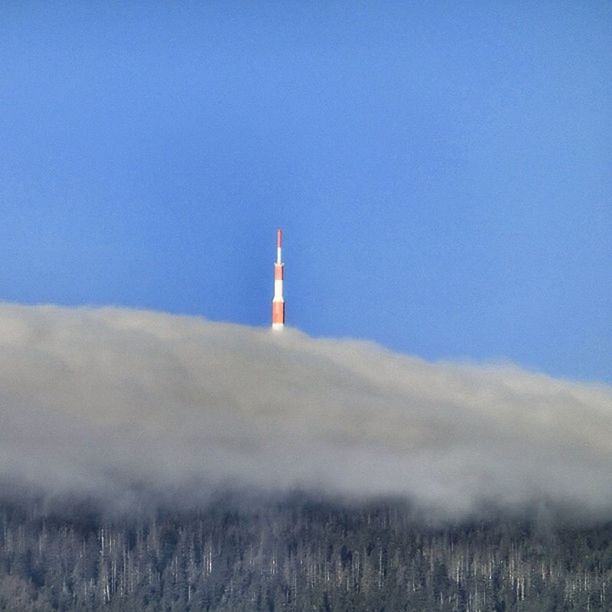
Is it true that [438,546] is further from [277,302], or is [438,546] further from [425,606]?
[277,302]

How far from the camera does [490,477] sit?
62438 mm

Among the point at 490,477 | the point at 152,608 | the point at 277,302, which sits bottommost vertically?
the point at 152,608

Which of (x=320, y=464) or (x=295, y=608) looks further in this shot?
(x=320, y=464)

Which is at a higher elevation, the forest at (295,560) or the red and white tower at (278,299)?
the red and white tower at (278,299)

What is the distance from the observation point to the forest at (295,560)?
54.1m

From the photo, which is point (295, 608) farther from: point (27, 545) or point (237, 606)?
point (27, 545)

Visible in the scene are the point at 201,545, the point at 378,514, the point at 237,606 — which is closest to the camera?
the point at 237,606

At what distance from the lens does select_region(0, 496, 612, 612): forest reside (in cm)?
5412

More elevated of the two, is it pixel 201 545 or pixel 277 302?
pixel 277 302

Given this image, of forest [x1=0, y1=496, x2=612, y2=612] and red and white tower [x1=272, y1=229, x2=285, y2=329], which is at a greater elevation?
red and white tower [x1=272, y1=229, x2=285, y2=329]

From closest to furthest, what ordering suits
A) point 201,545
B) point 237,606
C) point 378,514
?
point 237,606, point 201,545, point 378,514

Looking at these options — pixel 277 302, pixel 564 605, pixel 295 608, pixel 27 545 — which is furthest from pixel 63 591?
pixel 564 605

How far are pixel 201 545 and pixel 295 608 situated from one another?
14.4 ft

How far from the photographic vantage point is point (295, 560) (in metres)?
56.2
